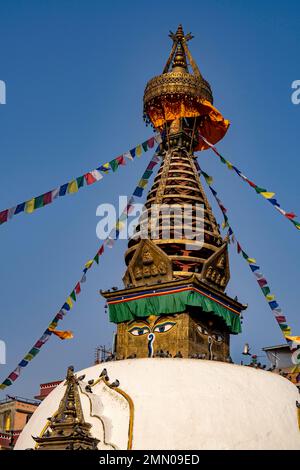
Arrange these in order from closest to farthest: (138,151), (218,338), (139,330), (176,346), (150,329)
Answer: (176,346)
(150,329)
(139,330)
(218,338)
(138,151)

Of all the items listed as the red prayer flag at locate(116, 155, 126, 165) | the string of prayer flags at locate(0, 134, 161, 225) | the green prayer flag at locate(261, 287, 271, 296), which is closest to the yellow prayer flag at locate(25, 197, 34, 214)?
the string of prayer flags at locate(0, 134, 161, 225)

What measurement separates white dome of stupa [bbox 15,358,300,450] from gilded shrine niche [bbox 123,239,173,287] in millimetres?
2863

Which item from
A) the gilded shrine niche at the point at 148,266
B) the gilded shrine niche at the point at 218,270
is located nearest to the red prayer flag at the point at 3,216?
the gilded shrine niche at the point at 148,266

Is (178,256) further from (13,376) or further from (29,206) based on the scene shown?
(13,376)

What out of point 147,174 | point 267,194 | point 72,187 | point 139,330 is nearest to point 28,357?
point 139,330

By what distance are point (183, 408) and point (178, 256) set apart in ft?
17.3

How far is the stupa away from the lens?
13844 mm

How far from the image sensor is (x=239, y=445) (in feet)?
45.3

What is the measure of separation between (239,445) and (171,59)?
13.2m

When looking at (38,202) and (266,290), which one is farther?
(266,290)

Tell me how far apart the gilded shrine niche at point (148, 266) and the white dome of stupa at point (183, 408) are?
9.39 ft

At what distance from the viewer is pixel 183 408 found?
45.8 feet

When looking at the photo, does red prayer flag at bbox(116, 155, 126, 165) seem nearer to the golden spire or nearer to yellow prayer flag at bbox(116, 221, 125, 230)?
yellow prayer flag at bbox(116, 221, 125, 230)
